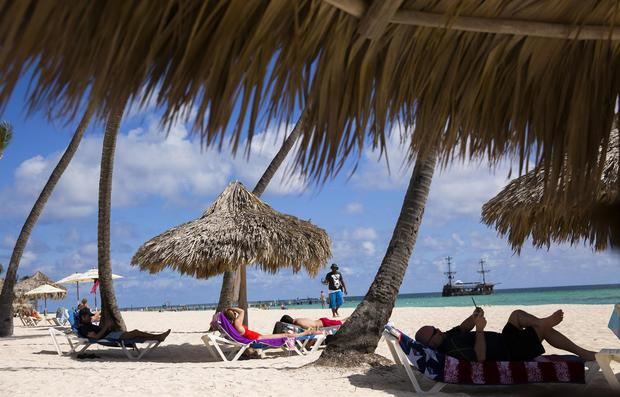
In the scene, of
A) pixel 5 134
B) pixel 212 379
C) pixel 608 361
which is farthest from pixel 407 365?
pixel 5 134

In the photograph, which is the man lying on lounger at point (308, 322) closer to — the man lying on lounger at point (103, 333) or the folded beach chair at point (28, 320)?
the man lying on lounger at point (103, 333)

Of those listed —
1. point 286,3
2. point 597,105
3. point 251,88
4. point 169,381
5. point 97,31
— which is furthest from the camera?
point 169,381

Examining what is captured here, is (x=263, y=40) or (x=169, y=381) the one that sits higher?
(x=263, y=40)

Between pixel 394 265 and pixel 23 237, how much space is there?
10810 mm

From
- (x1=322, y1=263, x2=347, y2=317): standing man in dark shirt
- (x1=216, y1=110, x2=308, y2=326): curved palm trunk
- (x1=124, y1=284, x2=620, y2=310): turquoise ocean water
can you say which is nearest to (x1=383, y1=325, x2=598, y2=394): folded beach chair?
(x1=216, y1=110, x2=308, y2=326): curved palm trunk

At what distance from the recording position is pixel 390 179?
2266 millimetres

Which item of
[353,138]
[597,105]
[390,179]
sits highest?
[597,105]

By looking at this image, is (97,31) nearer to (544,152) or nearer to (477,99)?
(477,99)

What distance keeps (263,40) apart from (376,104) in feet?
1.87

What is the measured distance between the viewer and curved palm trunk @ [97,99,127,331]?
37.4 feet

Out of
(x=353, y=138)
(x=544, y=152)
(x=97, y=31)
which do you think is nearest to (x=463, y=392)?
(x=544, y=152)

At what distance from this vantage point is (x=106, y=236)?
1169cm

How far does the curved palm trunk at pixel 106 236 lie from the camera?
11414 millimetres

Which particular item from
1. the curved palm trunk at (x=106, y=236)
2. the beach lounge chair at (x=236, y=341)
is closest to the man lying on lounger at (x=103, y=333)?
the beach lounge chair at (x=236, y=341)
